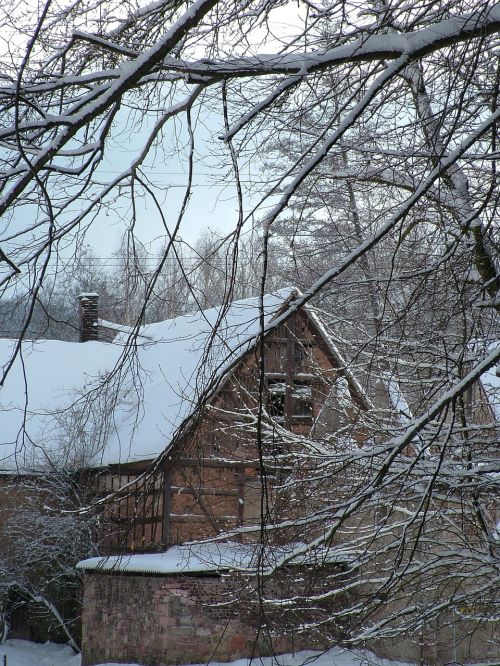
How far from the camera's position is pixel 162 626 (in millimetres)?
14820

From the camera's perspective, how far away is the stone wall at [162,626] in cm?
1459

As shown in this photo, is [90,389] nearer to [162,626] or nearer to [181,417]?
[162,626]

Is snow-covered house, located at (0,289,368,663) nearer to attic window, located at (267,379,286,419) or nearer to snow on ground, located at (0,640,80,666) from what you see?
attic window, located at (267,379,286,419)

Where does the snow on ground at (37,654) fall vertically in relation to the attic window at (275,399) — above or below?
below

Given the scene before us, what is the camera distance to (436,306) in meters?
Answer: 5.88

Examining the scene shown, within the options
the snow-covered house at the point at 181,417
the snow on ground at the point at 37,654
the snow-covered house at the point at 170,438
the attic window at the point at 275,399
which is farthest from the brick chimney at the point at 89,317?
the attic window at the point at 275,399

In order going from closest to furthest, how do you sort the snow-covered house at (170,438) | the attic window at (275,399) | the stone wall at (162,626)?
the attic window at (275,399) < the snow-covered house at (170,438) < the stone wall at (162,626)

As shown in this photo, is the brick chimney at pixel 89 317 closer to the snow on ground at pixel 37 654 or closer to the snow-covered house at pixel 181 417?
the snow-covered house at pixel 181 417

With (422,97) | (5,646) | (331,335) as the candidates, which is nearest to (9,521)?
(5,646)

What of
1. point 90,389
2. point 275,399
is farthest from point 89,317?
point 275,399

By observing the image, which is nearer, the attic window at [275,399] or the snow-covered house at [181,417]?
the attic window at [275,399]

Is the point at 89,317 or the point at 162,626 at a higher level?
the point at 89,317

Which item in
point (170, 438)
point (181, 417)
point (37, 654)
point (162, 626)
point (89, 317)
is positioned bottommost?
point (37, 654)

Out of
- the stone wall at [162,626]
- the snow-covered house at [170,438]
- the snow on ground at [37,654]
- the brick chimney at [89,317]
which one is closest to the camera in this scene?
the snow-covered house at [170,438]
